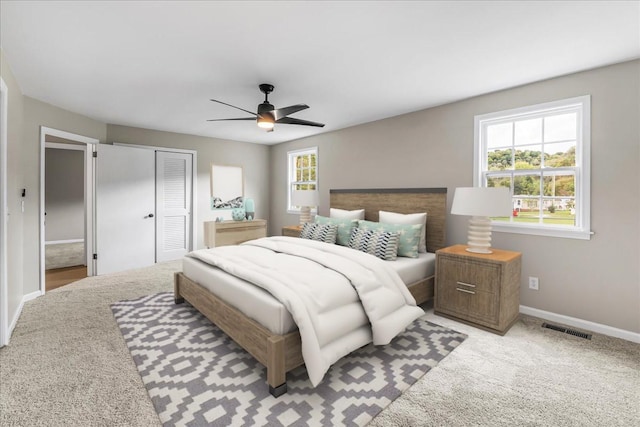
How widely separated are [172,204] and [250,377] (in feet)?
14.4

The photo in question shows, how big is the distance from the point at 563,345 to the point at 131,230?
5.85m

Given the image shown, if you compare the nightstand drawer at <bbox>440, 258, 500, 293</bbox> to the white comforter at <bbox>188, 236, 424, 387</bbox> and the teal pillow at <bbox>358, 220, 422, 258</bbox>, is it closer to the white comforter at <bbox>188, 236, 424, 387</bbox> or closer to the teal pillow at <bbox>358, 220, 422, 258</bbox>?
the teal pillow at <bbox>358, 220, 422, 258</bbox>

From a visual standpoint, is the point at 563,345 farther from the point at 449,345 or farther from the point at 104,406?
the point at 104,406

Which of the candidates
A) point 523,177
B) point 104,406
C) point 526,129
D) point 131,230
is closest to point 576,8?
point 526,129

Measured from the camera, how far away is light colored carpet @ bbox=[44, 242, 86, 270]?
17.3ft

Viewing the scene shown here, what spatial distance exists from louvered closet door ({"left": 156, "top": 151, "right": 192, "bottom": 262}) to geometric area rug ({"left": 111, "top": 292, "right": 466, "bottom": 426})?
2788 millimetres

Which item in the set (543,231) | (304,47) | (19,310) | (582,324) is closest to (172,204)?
(19,310)

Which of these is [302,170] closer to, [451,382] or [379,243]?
[379,243]

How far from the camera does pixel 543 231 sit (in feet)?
10.1

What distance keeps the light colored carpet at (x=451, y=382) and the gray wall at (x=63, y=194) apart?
551 cm

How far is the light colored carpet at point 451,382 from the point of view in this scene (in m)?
1.71

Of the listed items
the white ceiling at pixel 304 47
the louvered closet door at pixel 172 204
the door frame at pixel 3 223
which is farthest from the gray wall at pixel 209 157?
the door frame at pixel 3 223

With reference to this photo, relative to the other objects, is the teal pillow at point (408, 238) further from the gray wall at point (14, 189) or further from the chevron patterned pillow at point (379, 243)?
the gray wall at point (14, 189)

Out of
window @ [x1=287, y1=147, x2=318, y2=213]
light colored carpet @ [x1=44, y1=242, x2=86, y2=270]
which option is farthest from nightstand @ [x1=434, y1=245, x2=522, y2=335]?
light colored carpet @ [x1=44, y1=242, x2=86, y2=270]
